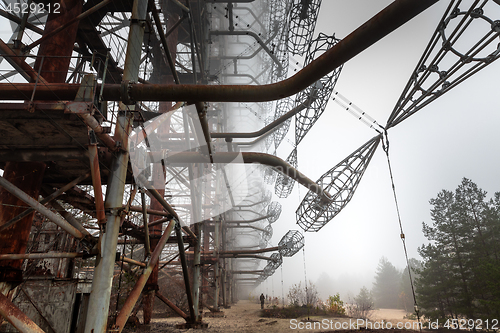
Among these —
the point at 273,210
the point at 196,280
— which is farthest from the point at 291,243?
the point at 196,280

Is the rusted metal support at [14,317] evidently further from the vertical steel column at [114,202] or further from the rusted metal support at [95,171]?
the rusted metal support at [95,171]

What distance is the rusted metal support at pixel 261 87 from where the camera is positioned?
371 cm

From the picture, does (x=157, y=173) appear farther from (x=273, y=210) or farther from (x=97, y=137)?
(x=273, y=210)

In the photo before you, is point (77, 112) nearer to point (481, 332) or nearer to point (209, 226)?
point (209, 226)

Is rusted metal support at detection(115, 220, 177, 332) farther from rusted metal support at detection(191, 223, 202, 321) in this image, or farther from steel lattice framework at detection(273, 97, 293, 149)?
steel lattice framework at detection(273, 97, 293, 149)

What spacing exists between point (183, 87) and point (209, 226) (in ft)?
64.5

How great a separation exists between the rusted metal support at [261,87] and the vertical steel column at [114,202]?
81 cm

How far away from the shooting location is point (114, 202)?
4988 mm

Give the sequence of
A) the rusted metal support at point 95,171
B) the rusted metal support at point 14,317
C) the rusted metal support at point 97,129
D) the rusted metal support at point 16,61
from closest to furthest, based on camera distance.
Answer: the rusted metal support at point 14,317
the rusted metal support at point 97,129
the rusted metal support at point 95,171
the rusted metal support at point 16,61

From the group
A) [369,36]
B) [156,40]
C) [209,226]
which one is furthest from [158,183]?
[209,226]

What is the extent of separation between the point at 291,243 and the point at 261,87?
17.4 metres

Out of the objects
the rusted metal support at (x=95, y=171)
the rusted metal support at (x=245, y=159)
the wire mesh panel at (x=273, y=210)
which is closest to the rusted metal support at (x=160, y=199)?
the rusted metal support at (x=95, y=171)

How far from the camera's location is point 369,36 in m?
3.74

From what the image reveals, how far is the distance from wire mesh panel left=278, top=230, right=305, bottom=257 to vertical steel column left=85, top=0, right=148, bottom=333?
16408 mm
